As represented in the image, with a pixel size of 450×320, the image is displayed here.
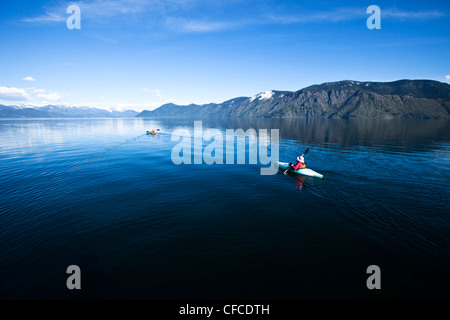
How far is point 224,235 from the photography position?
1430 cm

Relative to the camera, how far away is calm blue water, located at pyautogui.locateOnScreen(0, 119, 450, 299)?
34.1 feet

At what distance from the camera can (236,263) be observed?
38.5 feet

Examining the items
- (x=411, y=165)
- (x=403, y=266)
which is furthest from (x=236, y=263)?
(x=411, y=165)

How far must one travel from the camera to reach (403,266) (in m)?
11.4

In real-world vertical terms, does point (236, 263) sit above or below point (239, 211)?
below

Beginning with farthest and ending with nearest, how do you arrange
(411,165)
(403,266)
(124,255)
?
(411,165), (124,255), (403,266)

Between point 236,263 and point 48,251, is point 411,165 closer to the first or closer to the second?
point 236,263

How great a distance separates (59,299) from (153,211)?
8.27 m

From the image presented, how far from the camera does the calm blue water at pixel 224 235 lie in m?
10.4
